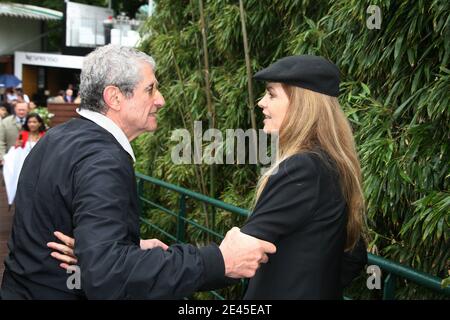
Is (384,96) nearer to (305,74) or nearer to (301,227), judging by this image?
(305,74)

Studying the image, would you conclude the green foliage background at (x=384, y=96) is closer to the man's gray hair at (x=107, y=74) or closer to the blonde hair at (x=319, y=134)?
the blonde hair at (x=319, y=134)

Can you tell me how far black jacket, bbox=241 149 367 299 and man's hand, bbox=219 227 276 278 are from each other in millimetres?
20

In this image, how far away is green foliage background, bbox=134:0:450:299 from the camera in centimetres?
304

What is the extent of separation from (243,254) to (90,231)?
0.39 meters

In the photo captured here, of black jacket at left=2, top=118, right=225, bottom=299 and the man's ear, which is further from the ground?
the man's ear

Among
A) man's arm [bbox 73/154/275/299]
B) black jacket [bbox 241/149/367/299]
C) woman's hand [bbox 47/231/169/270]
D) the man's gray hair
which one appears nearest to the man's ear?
the man's gray hair

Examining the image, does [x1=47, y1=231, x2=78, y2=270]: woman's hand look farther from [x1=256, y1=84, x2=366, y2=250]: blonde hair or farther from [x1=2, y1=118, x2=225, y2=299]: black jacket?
[x1=256, y1=84, x2=366, y2=250]: blonde hair

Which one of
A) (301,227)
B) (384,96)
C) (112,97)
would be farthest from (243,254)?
(384,96)

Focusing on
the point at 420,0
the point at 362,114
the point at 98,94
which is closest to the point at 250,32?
the point at 362,114

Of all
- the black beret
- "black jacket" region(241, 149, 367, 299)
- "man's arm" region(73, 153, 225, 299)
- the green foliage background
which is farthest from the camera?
the green foliage background

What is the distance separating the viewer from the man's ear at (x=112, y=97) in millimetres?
1827

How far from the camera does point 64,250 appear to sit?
1699 mm

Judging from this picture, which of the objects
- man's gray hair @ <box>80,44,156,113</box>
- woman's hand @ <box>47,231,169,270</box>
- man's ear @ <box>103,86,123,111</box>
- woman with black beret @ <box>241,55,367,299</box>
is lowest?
woman's hand @ <box>47,231,169,270</box>

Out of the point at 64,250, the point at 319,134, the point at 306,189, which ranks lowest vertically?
the point at 64,250
